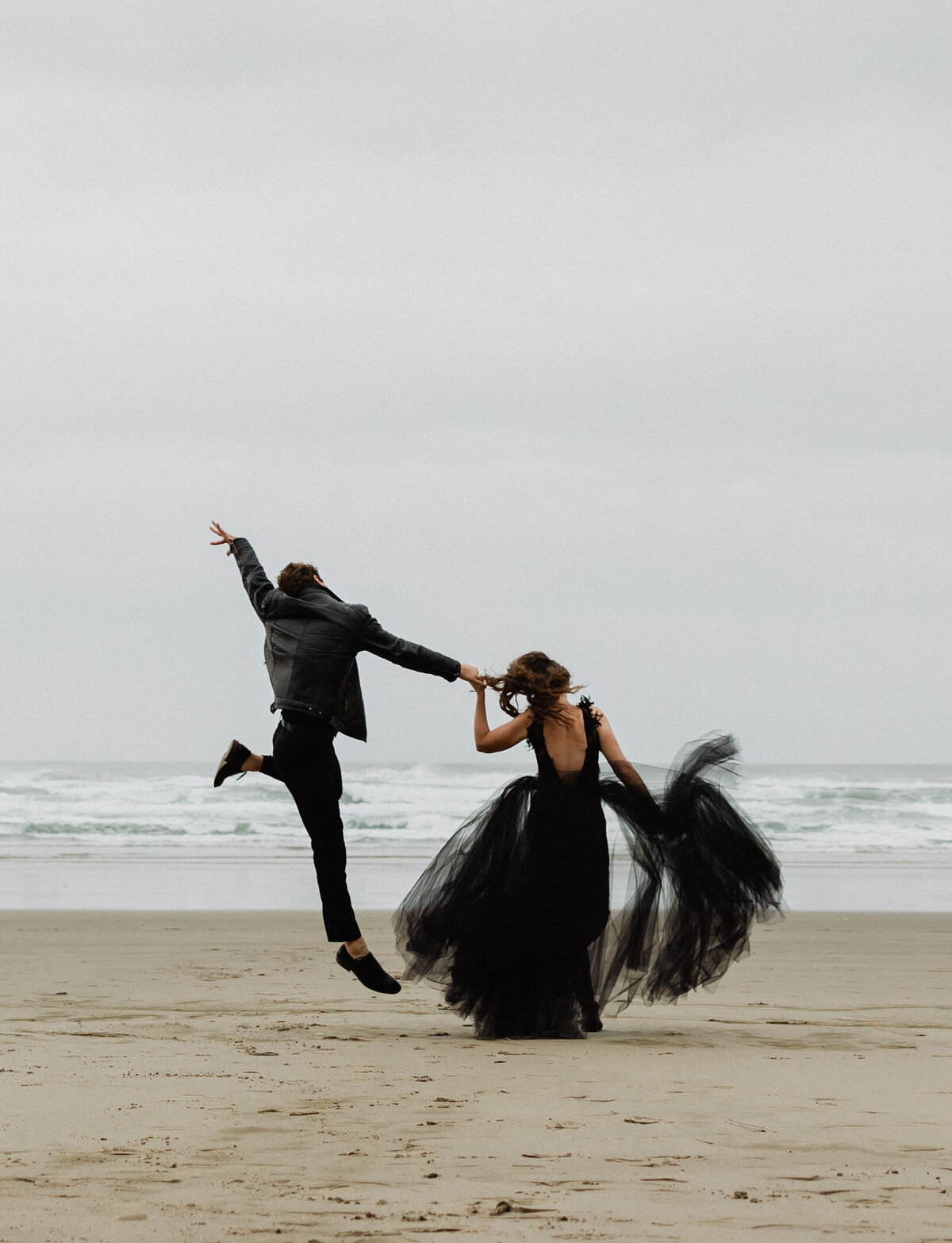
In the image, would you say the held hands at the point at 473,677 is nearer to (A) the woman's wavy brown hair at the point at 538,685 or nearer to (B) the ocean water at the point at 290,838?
(A) the woman's wavy brown hair at the point at 538,685

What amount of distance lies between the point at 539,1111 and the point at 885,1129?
1.24m

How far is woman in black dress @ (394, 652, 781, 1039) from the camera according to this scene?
6.23m

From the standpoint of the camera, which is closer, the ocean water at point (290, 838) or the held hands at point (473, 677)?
the held hands at point (473, 677)

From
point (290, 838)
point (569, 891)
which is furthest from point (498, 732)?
point (290, 838)

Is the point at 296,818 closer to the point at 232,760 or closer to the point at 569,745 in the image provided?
the point at 232,760

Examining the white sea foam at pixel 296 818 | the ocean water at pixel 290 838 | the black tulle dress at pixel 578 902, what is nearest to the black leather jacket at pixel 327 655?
the black tulle dress at pixel 578 902

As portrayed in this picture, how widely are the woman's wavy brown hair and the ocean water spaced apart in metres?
0.76

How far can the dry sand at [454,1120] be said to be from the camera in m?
3.40

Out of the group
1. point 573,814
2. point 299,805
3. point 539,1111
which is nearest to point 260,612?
point 299,805

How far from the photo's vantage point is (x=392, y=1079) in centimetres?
518

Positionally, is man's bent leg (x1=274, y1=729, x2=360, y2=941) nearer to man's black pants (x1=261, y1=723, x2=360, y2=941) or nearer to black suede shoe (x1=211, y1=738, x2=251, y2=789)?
→ man's black pants (x1=261, y1=723, x2=360, y2=941)

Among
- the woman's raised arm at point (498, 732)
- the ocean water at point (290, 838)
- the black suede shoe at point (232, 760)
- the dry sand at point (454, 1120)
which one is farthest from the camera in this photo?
the ocean water at point (290, 838)

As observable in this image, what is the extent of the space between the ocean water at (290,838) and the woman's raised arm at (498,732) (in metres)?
0.85

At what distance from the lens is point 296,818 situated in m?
30.6
